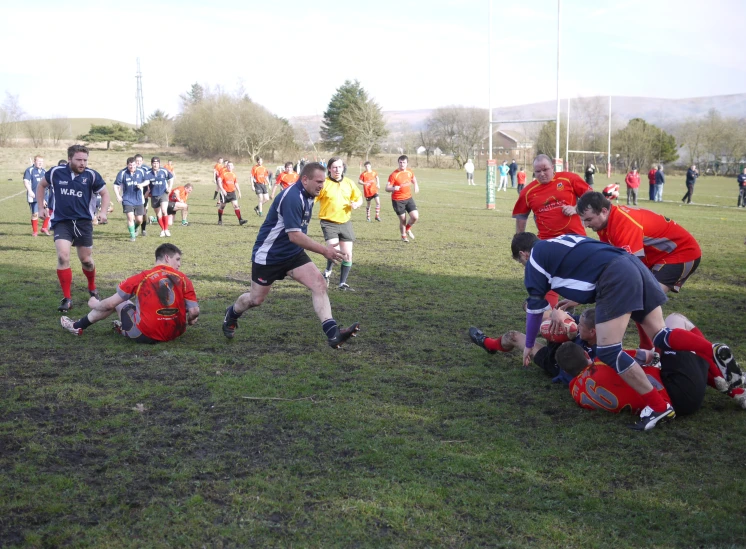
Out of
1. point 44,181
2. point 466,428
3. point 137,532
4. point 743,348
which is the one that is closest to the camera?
point 137,532

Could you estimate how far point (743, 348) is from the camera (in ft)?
23.6

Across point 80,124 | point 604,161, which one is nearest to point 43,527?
point 604,161

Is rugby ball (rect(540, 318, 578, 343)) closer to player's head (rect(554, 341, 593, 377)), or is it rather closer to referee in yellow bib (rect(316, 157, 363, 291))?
player's head (rect(554, 341, 593, 377))

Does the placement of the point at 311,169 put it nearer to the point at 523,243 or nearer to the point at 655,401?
the point at 523,243

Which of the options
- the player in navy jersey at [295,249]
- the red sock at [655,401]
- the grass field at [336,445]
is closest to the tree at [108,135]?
the grass field at [336,445]

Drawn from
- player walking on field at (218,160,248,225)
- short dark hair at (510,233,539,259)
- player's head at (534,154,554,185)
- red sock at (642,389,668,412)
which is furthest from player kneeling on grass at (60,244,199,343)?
player walking on field at (218,160,248,225)

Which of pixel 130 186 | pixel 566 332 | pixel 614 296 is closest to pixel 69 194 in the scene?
pixel 566 332

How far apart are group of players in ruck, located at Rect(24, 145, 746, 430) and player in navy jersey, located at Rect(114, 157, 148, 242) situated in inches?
255

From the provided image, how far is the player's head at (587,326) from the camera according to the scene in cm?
570

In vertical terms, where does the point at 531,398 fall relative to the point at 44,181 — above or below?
below

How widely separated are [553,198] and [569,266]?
3345mm

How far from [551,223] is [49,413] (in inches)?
223

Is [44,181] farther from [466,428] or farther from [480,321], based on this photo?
[466,428]

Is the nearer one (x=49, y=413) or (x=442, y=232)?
(x=49, y=413)
